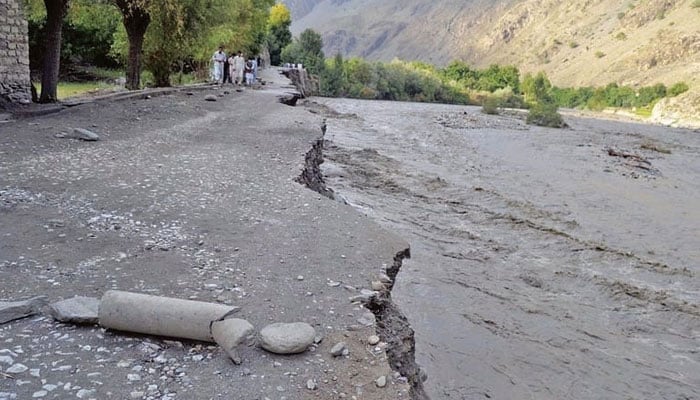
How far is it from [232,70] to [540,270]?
82.3ft

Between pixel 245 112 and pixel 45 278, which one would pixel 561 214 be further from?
pixel 45 278

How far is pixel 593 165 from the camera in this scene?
2253 cm

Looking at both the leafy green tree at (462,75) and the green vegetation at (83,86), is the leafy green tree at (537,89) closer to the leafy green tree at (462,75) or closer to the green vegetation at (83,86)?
the leafy green tree at (462,75)

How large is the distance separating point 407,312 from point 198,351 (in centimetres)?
403

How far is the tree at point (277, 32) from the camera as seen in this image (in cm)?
7131

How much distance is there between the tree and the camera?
71.3m

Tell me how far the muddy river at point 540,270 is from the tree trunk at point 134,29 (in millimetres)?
6935

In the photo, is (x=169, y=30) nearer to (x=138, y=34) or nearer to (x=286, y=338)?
(x=138, y=34)

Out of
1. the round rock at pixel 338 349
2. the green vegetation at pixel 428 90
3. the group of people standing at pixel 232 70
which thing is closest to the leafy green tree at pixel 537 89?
the green vegetation at pixel 428 90

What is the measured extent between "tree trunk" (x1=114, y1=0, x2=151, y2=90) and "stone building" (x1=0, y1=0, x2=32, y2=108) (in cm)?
493

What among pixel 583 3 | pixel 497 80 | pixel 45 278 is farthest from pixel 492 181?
pixel 583 3

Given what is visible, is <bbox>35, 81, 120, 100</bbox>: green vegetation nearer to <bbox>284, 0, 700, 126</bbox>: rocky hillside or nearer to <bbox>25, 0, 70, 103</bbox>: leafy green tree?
<bbox>25, 0, 70, 103</bbox>: leafy green tree

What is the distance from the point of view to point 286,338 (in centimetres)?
383

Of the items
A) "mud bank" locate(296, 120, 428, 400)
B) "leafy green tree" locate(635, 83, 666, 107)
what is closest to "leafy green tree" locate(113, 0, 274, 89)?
"mud bank" locate(296, 120, 428, 400)
